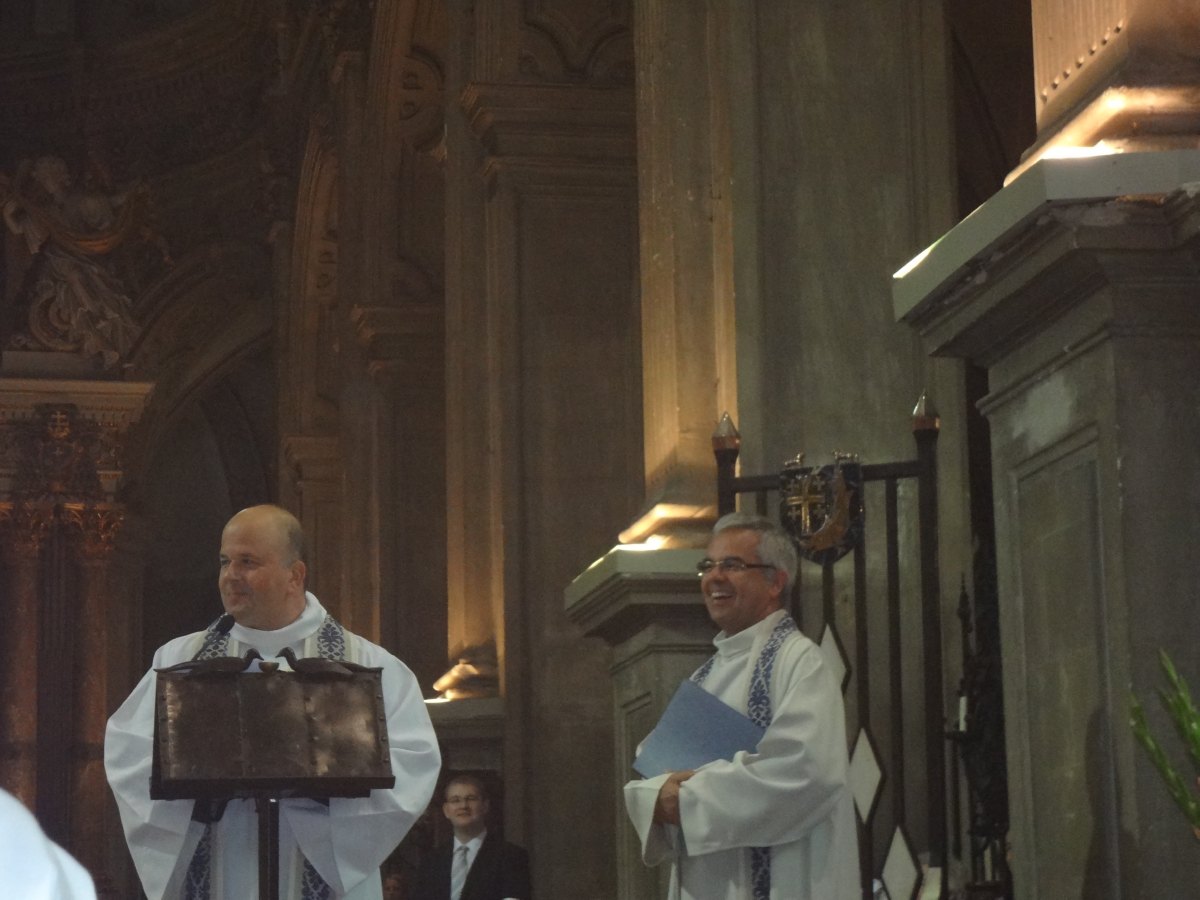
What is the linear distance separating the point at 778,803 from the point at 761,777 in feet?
0.22

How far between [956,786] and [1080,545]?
6.79 ft

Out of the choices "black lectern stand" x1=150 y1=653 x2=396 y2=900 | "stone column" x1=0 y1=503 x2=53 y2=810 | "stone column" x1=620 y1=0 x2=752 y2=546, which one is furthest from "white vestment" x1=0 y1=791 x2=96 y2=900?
"stone column" x1=0 y1=503 x2=53 y2=810

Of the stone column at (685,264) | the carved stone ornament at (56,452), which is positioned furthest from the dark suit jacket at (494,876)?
the carved stone ornament at (56,452)

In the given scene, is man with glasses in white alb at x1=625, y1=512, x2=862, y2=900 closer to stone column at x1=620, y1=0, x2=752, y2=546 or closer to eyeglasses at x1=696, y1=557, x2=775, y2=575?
eyeglasses at x1=696, y1=557, x2=775, y2=575

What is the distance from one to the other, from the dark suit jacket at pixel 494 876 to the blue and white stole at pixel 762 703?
9.84 feet

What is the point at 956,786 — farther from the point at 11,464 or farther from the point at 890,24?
the point at 11,464

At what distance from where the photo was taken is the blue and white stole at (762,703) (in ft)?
16.6

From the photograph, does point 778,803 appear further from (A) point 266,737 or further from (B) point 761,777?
(A) point 266,737

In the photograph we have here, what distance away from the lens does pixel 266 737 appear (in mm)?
4352

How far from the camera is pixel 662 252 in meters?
7.51

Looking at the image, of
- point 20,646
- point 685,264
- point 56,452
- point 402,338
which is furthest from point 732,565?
point 20,646

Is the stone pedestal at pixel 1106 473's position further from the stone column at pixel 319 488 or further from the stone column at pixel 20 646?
the stone column at pixel 20 646

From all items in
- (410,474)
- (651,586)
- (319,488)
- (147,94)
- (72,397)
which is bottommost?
(651,586)

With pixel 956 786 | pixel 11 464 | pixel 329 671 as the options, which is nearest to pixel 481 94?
pixel 956 786
